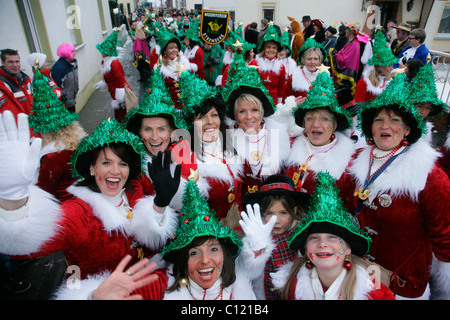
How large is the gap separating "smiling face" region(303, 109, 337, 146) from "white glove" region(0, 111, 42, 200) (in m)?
2.16

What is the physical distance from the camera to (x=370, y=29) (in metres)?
15.4

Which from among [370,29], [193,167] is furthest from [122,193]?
[370,29]

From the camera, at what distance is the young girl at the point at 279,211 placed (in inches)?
87.4

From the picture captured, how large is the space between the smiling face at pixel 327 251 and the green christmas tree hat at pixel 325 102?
123 centimetres

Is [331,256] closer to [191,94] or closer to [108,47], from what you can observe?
[191,94]

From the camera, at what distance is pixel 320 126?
105 inches

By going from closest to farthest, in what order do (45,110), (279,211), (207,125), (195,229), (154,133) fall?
(195,229) < (279,211) < (45,110) < (154,133) < (207,125)

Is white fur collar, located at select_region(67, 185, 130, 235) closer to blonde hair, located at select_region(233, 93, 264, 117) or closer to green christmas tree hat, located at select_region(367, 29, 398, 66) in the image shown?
blonde hair, located at select_region(233, 93, 264, 117)

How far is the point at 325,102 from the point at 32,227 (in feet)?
7.76

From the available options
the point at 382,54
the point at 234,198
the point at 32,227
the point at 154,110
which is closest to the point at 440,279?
the point at 234,198

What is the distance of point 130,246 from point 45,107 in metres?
1.45

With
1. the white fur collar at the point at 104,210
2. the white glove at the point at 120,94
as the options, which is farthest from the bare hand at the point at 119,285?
the white glove at the point at 120,94
